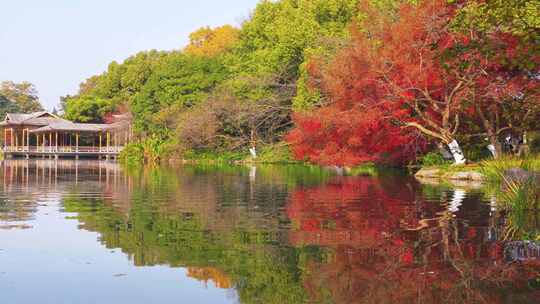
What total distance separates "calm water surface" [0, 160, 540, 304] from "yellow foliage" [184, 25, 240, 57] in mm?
63209

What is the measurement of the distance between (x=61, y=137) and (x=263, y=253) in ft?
217

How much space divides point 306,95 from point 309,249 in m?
31.4

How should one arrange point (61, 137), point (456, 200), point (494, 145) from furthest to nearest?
point (61, 137)
point (494, 145)
point (456, 200)

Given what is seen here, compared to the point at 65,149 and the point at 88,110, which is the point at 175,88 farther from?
the point at 88,110

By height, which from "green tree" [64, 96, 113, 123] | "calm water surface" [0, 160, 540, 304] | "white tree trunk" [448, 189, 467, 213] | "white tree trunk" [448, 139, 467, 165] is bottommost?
"calm water surface" [0, 160, 540, 304]

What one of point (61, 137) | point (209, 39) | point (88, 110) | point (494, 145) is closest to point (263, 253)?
point (494, 145)

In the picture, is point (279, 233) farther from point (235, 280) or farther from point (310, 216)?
point (235, 280)

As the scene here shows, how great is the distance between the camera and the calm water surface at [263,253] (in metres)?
6.86

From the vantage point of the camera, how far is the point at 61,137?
7150 centimetres

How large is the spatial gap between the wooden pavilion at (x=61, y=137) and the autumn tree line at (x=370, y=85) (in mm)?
9480

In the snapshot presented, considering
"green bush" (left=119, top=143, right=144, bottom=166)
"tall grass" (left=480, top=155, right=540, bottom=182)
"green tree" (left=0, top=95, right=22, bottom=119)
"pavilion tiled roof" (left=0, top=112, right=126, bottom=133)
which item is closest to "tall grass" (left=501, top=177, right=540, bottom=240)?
"tall grass" (left=480, top=155, right=540, bottom=182)

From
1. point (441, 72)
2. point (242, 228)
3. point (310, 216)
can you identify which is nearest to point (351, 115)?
point (441, 72)

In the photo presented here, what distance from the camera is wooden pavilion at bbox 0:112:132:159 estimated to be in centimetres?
6631

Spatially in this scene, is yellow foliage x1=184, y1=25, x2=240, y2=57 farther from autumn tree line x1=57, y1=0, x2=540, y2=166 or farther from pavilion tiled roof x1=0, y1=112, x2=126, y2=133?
autumn tree line x1=57, y1=0, x2=540, y2=166
